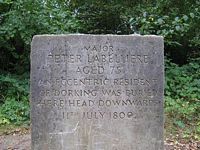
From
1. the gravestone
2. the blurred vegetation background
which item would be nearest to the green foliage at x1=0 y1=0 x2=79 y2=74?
the blurred vegetation background

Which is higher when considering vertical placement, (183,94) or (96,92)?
(96,92)

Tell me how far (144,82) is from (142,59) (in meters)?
0.22

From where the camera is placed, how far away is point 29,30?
8172 millimetres

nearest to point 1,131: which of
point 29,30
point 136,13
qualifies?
point 29,30

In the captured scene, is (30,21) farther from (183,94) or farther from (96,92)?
(96,92)

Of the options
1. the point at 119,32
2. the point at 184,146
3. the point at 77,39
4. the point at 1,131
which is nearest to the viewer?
the point at 77,39

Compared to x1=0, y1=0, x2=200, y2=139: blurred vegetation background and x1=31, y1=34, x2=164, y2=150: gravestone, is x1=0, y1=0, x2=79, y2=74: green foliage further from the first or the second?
x1=31, y1=34, x2=164, y2=150: gravestone

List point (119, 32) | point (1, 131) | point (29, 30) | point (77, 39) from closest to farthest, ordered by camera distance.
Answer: point (77, 39), point (1, 131), point (29, 30), point (119, 32)

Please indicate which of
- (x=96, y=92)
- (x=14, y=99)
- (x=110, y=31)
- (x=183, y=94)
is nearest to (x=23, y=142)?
(x=14, y=99)

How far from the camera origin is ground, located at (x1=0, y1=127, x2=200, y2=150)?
5.77 metres

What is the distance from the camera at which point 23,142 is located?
6.01 meters

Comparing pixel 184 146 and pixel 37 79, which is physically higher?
pixel 37 79

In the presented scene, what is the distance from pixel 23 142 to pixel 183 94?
312 centimetres

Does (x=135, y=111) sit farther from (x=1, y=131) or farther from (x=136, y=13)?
(x=136, y=13)
